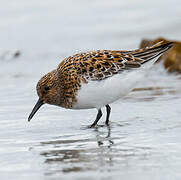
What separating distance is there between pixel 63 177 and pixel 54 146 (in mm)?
1360

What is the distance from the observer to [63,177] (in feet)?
14.7

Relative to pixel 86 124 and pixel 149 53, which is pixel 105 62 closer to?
pixel 149 53

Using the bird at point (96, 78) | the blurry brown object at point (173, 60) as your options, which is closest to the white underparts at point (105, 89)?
the bird at point (96, 78)

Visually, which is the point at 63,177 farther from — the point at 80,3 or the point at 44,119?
the point at 80,3

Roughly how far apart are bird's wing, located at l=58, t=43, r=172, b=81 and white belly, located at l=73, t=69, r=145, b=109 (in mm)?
84

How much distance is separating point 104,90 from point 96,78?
195 mm

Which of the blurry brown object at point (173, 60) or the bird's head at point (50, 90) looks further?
the blurry brown object at point (173, 60)

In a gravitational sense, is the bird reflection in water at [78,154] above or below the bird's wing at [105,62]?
below

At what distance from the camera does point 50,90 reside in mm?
7297

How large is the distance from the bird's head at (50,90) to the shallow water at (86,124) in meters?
0.30

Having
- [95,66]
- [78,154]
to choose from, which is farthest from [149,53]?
[78,154]

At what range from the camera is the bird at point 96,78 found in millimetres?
6918

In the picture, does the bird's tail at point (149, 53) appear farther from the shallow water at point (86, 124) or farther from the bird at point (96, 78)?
the shallow water at point (86, 124)

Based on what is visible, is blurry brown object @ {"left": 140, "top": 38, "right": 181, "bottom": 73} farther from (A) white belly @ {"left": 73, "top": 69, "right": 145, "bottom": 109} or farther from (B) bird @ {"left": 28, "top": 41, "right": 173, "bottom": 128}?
(A) white belly @ {"left": 73, "top": 69, "right": 145, "bottom": 109}
